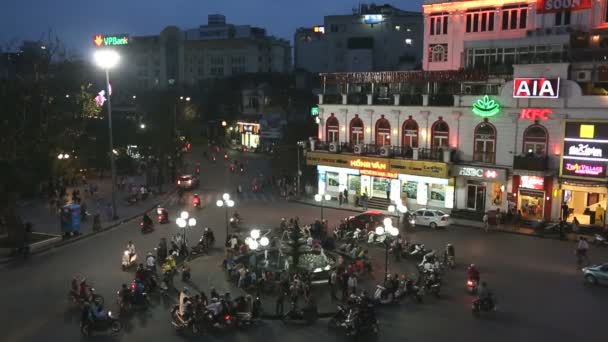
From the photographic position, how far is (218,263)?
84.8ft

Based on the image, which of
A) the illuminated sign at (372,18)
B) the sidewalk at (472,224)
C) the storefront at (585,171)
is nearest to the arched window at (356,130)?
the sidewalk at (472,224)

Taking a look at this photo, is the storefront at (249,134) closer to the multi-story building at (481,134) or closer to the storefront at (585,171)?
the multi-story building at (481,134)

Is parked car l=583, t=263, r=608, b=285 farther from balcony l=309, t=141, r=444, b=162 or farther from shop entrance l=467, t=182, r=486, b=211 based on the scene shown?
balcony l=309, t=141, r=444, b=162

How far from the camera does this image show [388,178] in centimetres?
4019

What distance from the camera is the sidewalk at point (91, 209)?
3384 cm

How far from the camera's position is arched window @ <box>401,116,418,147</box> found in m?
39.2

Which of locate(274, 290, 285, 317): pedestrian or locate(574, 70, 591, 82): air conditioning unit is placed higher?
locate(574, 70, 591, 82): air conditioning unit

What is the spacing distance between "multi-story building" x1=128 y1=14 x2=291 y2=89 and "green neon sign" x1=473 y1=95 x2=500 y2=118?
8310cm

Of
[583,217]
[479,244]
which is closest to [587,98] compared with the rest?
[583,217]

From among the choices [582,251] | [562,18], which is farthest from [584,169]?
[562,18]

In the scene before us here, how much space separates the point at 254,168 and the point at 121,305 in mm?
41524

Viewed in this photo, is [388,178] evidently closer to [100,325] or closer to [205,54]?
[100,325]

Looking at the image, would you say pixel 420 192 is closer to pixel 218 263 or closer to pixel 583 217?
pixel 583 217

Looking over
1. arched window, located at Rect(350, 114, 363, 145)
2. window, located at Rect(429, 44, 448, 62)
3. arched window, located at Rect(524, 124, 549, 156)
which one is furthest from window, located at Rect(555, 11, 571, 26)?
arched window, located at Rect(350, 114, 363, 145)
